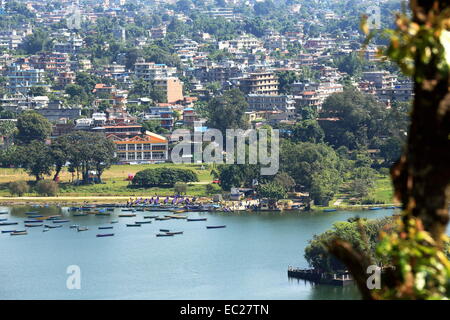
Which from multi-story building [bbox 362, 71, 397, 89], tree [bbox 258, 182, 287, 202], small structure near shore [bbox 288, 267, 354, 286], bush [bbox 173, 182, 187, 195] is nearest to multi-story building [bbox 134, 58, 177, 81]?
multi-story building [bbox 362, 71, 397, 89]

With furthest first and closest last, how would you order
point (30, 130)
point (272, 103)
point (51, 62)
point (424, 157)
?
point (51, 62), point (272, 103), point (30, 130), point (424, 157)

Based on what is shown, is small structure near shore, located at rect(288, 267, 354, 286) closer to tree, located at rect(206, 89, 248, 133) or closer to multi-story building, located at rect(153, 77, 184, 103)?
tree, located at rect(206, 89, 248, 133)

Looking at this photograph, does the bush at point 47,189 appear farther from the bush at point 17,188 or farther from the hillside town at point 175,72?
the hillside town at point 175,72

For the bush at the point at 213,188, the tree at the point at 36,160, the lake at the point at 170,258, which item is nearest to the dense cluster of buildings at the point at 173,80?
the tree at the point at 36,160

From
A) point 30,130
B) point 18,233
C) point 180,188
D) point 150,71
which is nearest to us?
point 18,233

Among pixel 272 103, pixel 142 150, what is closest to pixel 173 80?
pixel 272 103

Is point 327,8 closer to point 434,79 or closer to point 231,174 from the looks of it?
point 231,174

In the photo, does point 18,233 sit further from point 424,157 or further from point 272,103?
point 424,157
